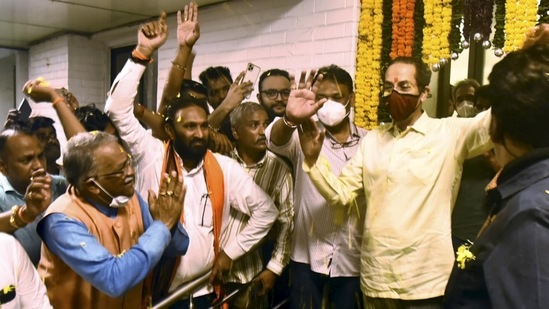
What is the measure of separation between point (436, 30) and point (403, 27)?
21 cm

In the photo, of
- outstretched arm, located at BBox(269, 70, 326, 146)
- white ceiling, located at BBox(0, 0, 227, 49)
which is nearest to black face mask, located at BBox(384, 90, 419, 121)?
outstretched arm, located at BBox(269, 70, 326, 146)

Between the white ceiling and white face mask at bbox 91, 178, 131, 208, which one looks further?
the white ceiling

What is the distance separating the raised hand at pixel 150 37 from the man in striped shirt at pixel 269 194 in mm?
595

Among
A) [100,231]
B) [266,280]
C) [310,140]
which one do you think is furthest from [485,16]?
[100,231]

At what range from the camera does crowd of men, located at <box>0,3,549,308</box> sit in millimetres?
1142

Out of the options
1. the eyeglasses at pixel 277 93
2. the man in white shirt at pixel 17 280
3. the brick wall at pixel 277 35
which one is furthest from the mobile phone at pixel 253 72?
the man in white shirt at pixel 17 280

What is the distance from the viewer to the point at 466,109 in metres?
2.70

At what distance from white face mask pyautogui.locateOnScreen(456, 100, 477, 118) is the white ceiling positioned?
6.85 feet

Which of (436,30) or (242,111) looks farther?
(436,30)

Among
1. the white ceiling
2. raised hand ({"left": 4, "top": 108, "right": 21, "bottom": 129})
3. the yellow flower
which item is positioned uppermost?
the white ceiling

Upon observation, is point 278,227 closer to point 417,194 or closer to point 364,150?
point 364,150

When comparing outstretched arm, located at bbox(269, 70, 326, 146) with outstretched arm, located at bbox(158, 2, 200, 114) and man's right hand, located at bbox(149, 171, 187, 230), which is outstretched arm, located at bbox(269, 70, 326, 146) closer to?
man's right hand, located at bbox(149, 171, 187, 230)

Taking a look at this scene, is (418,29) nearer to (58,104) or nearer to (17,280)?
(58,104)

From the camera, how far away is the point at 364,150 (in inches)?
78.9
